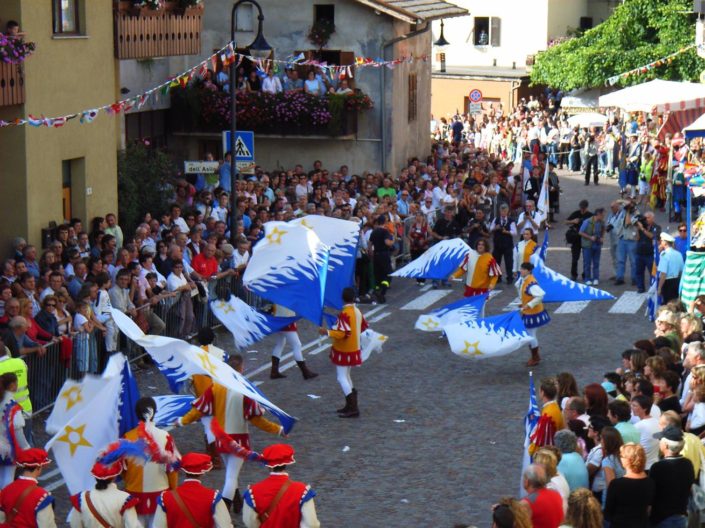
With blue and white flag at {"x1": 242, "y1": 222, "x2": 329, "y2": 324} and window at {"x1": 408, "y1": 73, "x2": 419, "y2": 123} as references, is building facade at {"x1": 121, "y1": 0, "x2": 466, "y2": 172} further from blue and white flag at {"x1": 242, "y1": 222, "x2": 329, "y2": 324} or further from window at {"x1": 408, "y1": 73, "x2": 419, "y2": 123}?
blue and white flag at {"x1": 242, "y1": 222, "x2": 329, "y2": 324}

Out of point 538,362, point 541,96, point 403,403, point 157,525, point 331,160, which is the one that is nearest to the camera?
point 157,525

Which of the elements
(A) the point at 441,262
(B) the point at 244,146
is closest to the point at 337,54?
(B) the point at 244,146

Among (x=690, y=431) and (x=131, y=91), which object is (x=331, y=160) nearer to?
(x=131, y=91)

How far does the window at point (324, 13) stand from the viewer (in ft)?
112

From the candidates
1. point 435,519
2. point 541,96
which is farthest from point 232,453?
point 541,96

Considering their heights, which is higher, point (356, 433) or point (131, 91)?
point (131, 91)

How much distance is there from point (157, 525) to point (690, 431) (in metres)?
5.18

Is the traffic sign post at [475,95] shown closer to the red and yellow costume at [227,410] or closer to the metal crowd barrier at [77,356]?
the metal crowd barrier at [77,356]

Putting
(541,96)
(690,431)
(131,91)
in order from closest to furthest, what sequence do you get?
(690,431) → (131,91) → (541,96)

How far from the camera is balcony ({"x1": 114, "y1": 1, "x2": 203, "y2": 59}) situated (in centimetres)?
2516

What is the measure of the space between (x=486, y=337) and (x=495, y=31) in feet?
142

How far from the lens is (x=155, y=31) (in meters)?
26.5

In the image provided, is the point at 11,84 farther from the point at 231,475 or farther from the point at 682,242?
the point at 682,242

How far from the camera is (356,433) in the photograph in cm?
1622
